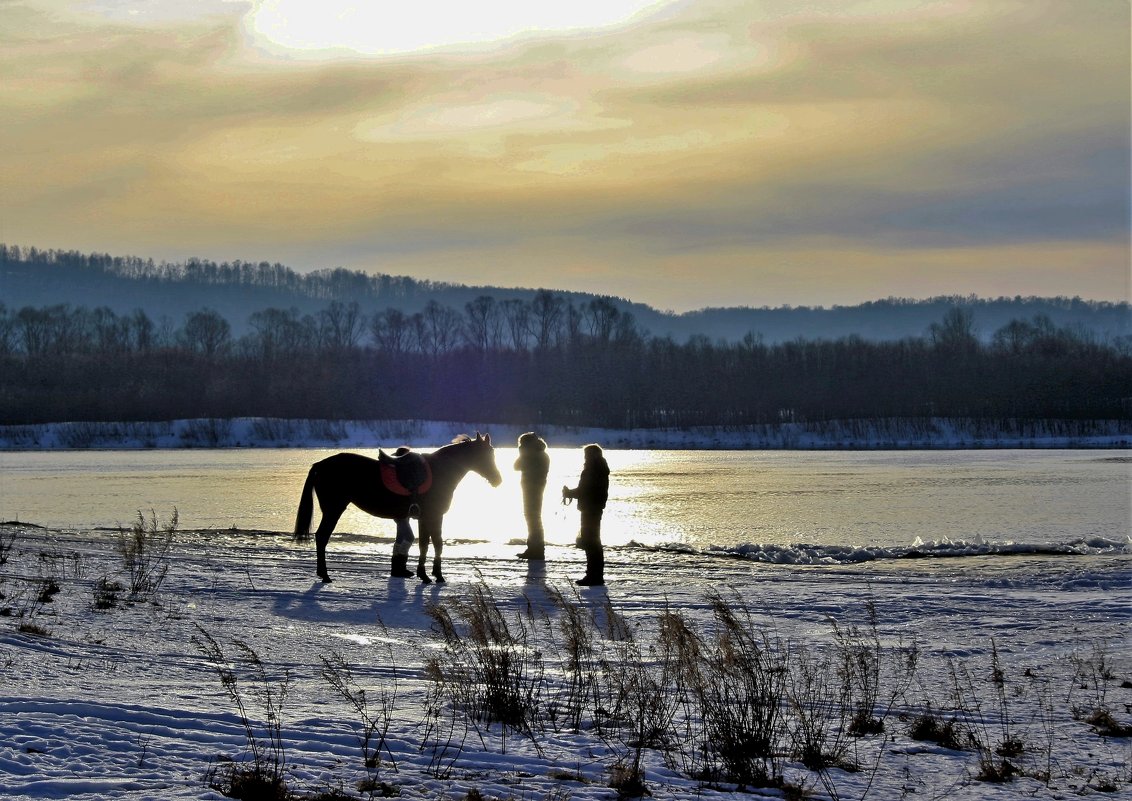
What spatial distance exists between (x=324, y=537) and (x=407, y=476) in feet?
4.43

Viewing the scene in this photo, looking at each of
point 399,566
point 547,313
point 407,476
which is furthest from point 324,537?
point 547,313

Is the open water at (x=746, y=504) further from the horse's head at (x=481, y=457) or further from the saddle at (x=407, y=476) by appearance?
the saddle at (x=407, y=476)

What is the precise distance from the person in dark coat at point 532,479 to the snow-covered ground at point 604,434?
44.6m

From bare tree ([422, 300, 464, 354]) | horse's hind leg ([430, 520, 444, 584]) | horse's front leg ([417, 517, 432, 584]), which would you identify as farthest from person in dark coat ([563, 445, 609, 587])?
bare tree ([422, 300, 464, 354])

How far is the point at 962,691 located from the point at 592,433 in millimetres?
61868

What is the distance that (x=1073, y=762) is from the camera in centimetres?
605

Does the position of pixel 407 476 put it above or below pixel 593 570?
above

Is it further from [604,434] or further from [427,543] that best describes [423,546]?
[604,434]

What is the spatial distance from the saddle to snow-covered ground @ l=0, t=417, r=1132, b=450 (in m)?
46.9

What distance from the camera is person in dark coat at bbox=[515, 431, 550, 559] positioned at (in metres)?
16.1

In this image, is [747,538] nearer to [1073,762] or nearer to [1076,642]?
[1076,642]

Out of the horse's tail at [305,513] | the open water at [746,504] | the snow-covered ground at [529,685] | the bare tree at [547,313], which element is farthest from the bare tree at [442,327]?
the snow-covered ground at [529,685]

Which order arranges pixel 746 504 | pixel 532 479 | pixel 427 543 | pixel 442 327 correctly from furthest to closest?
pixel 442 327 → pixel 746 504 → pixel 532 479 → pixel 427 543

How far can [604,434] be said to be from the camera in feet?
222
